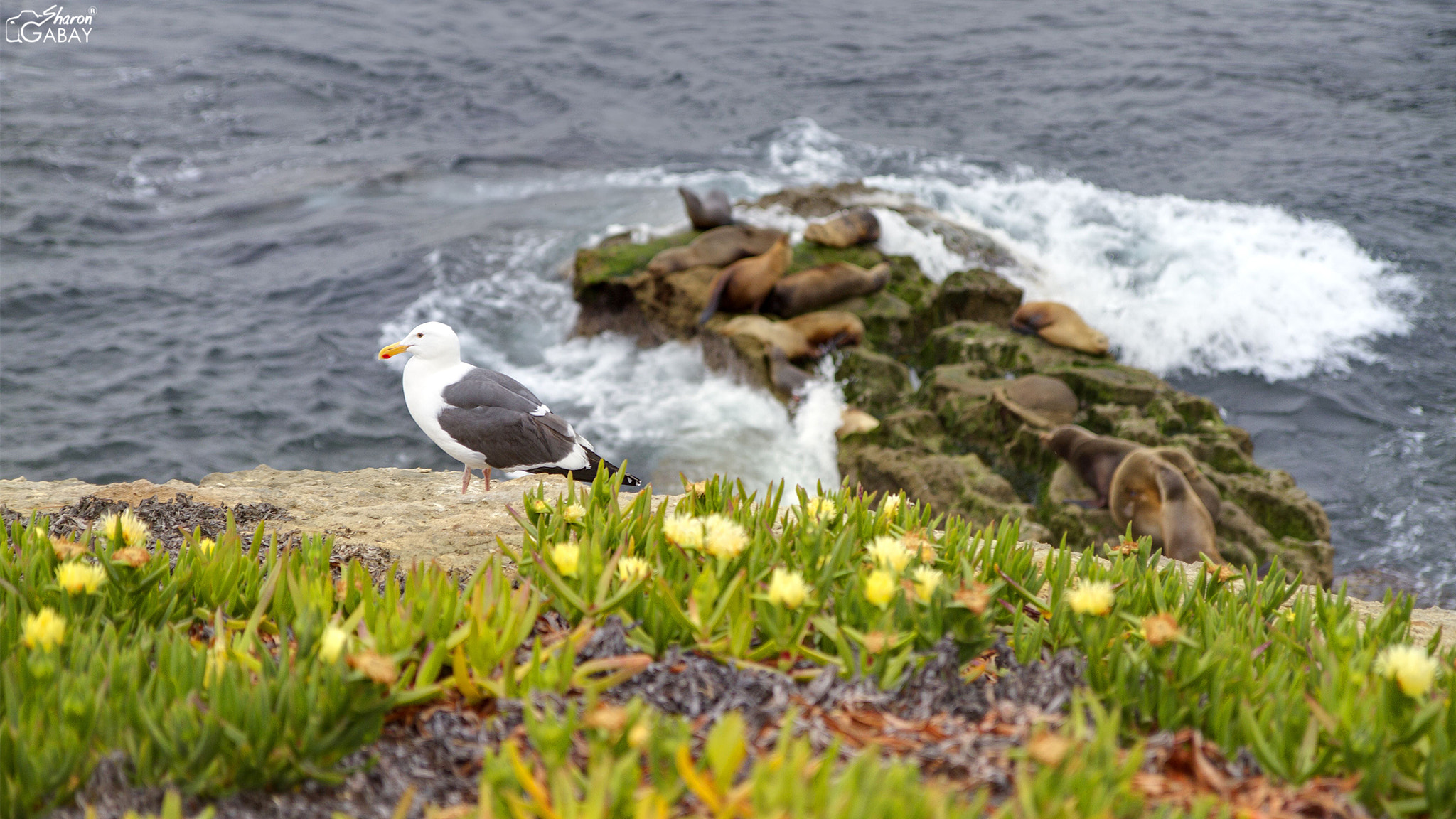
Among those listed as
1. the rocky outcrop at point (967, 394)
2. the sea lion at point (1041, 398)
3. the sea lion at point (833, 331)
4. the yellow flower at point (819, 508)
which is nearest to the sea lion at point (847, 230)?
the rocky outcrop at point (967, 394)

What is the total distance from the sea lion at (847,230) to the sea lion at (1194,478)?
193 inches

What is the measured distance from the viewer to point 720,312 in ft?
36.6

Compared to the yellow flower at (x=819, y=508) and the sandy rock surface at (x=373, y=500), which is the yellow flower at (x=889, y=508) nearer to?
the yellow flower at (x=819, y=508)

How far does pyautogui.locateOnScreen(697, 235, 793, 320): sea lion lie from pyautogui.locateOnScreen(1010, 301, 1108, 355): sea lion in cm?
272

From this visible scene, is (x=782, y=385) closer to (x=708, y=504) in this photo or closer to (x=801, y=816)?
(x=708, y=504)

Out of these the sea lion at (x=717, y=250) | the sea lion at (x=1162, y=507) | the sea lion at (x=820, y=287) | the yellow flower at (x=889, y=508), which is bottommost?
the sea lion at (x=1162, y=507)

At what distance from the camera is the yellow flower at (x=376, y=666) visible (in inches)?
79.1

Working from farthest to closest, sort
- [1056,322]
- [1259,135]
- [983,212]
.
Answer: [1259,135] → [983,212] → [1056,322]

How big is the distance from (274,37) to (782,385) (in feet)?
57.8

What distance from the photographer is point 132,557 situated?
2.48m

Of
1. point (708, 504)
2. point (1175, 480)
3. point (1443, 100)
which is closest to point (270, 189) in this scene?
point (1175, 480)

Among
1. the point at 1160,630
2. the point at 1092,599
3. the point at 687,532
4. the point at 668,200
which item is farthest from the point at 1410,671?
the point at 668,200

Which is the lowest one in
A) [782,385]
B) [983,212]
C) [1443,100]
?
[782,385]

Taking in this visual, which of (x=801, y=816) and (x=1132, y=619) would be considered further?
(x=1132, y=619)
